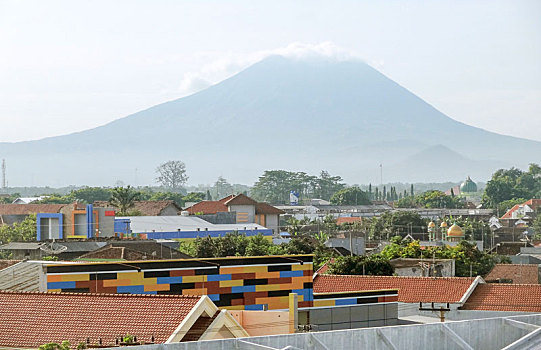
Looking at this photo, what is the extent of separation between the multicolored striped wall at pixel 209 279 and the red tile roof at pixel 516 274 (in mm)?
30794

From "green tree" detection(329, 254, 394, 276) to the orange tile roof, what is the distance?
8.34 metres

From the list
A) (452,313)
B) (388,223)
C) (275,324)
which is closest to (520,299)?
(452,313)

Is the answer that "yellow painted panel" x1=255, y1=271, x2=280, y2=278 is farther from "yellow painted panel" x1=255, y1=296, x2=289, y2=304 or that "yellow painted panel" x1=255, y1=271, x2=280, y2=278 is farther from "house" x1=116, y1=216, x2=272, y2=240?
"house" x1=116, y1=216, x2=272, y2=240

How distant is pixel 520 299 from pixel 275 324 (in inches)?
940

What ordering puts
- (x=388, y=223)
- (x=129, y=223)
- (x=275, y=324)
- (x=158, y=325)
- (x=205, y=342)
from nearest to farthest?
1. (x=205, y=342)
2. (x=158, y=325)
3. (x=275, y=324)
4. (x=129, y=223)
5. (x=388, y=223)

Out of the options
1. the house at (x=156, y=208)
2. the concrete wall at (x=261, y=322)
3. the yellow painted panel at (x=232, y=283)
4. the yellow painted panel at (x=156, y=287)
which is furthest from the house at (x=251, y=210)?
the concrete wall at (x=261, y=322)

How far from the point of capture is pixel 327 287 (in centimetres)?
4453

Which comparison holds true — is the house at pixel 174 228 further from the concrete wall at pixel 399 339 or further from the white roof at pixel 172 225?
the concrete wall at pixel 399 339

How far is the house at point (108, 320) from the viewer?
1986 centimetres

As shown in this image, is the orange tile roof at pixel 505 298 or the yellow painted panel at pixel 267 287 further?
the orange tile roof at pixel 505 298

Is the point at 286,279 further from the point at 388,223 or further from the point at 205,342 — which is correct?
the point at 388,223

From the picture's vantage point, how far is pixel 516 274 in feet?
204

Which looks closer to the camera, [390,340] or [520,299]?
→ [390,340]

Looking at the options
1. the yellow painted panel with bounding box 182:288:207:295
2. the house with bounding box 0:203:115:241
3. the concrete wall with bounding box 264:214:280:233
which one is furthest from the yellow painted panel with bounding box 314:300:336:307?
the concrete wall with bounding box 264:214:280:233
